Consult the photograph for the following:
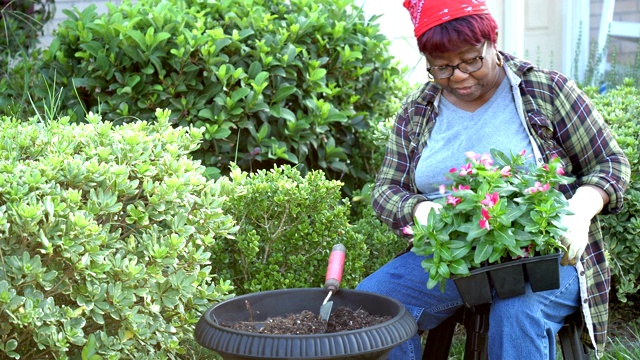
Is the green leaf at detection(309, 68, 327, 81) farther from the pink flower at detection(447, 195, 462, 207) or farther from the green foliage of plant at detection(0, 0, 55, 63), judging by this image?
the green foliage of plant at detection(0, 0, 55, 63)

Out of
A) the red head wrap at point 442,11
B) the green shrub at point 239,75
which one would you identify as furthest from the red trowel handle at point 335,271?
the green shrub at point 239,75

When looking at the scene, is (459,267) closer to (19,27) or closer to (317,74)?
(317,74)

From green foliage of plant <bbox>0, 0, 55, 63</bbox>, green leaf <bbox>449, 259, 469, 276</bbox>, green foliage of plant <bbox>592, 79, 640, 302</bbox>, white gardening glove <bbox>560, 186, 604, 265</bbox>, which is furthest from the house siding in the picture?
green leaf <bbox>449, 259, 469, 276</bbox>

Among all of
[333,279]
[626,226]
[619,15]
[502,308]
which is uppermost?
[333,279]

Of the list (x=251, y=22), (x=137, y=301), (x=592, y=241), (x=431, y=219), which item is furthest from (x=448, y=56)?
(x=251, y=22)

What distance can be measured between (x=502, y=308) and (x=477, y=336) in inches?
6.3

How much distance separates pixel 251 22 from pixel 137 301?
1.75 metres

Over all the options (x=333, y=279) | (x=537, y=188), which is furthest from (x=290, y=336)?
(x=537, y=188)

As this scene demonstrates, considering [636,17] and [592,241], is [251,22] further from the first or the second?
[636,17]

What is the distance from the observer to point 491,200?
2242mm

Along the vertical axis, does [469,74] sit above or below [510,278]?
above

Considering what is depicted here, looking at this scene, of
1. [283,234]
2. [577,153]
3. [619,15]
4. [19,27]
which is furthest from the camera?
[619,15]

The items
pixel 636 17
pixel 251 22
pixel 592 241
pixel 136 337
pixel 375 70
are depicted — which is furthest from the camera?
pixel 636 17

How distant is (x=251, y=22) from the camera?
13.2 ft
